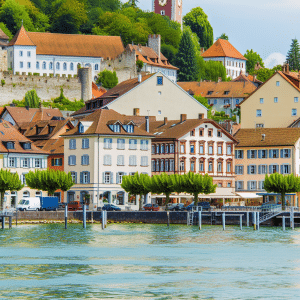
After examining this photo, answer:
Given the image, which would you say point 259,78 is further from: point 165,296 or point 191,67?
point 165,296

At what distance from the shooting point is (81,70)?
15500cm

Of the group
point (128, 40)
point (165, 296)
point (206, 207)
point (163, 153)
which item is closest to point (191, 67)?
point (128, 40)

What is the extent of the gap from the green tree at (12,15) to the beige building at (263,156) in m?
80.6

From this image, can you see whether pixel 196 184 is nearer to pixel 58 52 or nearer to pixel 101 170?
pixel 101 170

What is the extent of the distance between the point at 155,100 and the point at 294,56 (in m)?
81.7

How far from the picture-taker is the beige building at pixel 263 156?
107 meters

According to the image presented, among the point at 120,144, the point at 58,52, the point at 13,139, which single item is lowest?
the point at 120,144

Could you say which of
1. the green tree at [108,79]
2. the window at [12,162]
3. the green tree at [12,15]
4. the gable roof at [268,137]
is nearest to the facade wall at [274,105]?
the gable roof at [268,137]

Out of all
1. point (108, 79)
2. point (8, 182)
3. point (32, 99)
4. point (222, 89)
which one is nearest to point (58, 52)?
point (108, 79)

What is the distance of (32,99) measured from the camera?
14438 centimetres

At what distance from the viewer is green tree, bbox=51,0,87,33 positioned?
187875mm

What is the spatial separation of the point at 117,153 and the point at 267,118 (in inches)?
1014

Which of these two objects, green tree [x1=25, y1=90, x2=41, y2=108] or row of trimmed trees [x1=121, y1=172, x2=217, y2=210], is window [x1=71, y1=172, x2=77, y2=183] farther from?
green tree [x1=25, y1=90, x2=41, y2=108]

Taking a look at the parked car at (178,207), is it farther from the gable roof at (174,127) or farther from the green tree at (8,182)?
the green tree at (8,182)
